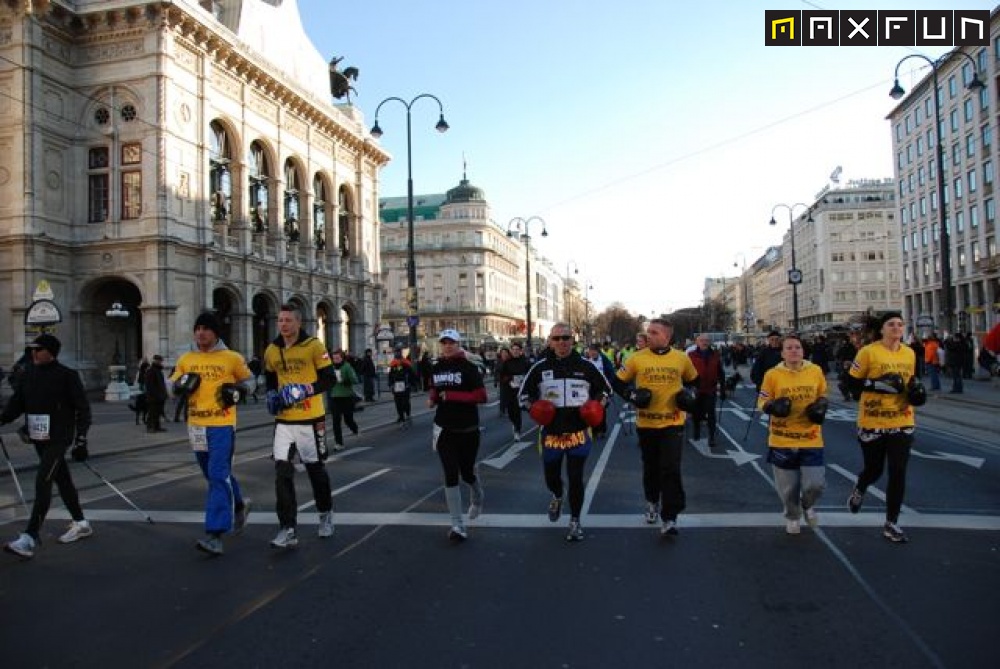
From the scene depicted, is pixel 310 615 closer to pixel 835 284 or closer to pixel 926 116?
pixel 926 116

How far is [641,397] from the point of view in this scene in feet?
21.0

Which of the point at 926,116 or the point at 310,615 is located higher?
the point at 926,116

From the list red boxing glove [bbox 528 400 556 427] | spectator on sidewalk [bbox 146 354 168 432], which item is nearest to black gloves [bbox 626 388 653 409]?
red boxing glove [bbox 528 400 556 427]

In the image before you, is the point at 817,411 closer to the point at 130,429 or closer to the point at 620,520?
the point at 620,520

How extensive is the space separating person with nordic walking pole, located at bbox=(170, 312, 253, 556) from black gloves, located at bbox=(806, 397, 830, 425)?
468cm

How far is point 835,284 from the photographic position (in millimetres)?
99125

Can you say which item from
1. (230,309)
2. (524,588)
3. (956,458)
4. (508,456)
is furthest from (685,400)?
(230,309)

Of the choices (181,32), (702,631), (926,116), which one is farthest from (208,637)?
(926,116)

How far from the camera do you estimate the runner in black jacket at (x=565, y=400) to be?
21.2ft

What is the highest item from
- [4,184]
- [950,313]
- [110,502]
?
[4,184]

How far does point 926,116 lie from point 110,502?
7582 cm

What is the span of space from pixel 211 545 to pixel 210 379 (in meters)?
1.36

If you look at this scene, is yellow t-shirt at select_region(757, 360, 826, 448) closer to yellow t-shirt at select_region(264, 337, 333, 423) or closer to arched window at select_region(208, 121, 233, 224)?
yellow t-shirt at select_region(264, 337, 333, 423)

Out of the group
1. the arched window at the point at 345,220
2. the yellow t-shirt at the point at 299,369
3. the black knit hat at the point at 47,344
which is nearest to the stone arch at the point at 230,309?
the arched window at the point at 345,220
